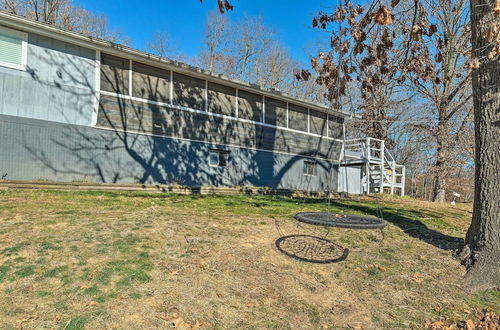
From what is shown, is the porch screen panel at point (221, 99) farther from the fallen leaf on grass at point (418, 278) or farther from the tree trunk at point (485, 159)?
the fallen leaf on grass at point (418, 278)

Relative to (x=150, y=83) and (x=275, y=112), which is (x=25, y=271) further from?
(x=275, y=112)

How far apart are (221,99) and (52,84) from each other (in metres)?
5.78

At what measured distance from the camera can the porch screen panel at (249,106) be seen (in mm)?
13219

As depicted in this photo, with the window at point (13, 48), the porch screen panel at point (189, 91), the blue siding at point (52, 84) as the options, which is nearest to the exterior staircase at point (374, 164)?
the porch screen panel at point (189, 91)

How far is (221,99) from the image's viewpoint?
1262 cm

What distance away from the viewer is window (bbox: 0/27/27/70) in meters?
8.26

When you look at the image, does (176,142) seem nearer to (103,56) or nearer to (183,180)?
(183,180)

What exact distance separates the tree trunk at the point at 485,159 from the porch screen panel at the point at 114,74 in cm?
934

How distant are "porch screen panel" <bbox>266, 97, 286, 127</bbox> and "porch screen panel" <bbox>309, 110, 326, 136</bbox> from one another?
182 cm

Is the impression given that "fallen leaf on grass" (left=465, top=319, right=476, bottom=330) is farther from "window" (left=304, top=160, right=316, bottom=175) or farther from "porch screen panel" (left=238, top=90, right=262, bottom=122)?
"window" (left=304, top=160, right=316, bottom=175)

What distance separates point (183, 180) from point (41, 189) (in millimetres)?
4967

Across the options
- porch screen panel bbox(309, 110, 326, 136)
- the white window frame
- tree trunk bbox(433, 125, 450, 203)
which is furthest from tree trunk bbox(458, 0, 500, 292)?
tree trunk bbox(433, 125, 450, 203)

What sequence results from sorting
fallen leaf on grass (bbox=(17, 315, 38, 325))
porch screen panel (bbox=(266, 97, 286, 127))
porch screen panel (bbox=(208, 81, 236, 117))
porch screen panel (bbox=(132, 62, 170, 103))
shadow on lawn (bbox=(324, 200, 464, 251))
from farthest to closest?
1. porch screen panel (bbox=(266, 97, 286, 127))
2. porch screen panel (bbox=(208, 81, 236, 117))
3. porch screen panel (bbox=(132, 62, 170, 103))
4. shadow on lawn (bbox=(324, 200, 464, 251))
5. fallen leaf on grass (bbox=(17, 315, 38, 325))

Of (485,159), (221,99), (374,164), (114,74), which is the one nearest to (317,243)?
(485,159)
